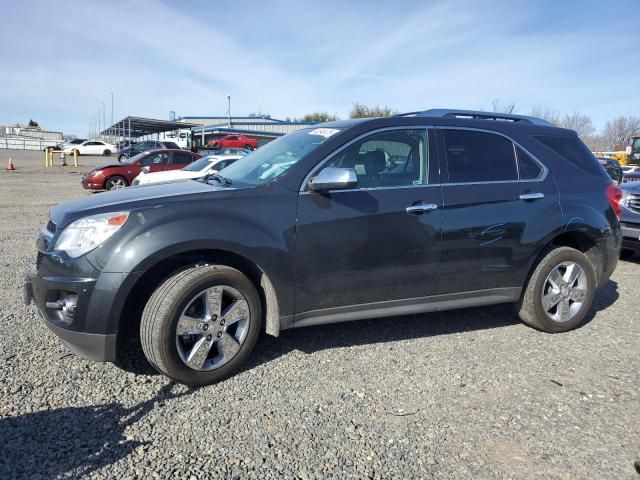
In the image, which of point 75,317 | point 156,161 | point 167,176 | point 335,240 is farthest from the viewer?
point 156,161

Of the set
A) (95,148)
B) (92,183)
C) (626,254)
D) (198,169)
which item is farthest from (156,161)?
(95,148)

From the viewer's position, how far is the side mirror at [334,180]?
3291 millimetres

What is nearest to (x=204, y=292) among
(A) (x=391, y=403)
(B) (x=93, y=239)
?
(B) (x=93, y=239)

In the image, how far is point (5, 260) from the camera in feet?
19.9

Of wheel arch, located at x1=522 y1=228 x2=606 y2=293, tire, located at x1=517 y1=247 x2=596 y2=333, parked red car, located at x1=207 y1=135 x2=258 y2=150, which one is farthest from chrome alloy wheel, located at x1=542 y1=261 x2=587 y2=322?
parked red car, located at x1=207 y1=135 x2=258 y2=150

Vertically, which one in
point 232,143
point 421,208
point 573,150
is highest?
point 232,143

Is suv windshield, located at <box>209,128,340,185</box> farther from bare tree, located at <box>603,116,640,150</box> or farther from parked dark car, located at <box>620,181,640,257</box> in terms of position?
bare tree, located at <box>603,116,640,150</box>

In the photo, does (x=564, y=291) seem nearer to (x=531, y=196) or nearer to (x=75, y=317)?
(x=531, y=196)

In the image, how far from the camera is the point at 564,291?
431 centimetres

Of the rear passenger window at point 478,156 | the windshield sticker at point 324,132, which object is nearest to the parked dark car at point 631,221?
the rear passenger window at point 478,156

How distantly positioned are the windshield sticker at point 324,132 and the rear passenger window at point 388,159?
219mm

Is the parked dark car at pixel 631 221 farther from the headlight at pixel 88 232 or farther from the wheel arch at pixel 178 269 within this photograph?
the headlight at pixel 88 232

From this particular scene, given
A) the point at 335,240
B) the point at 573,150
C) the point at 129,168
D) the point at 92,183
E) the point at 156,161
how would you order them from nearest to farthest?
the point at 335,240 < the point at 573,150 < the point at 92,183 < the point at 129,168 < the point at 156,161

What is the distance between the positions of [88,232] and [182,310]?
0.76 meters
